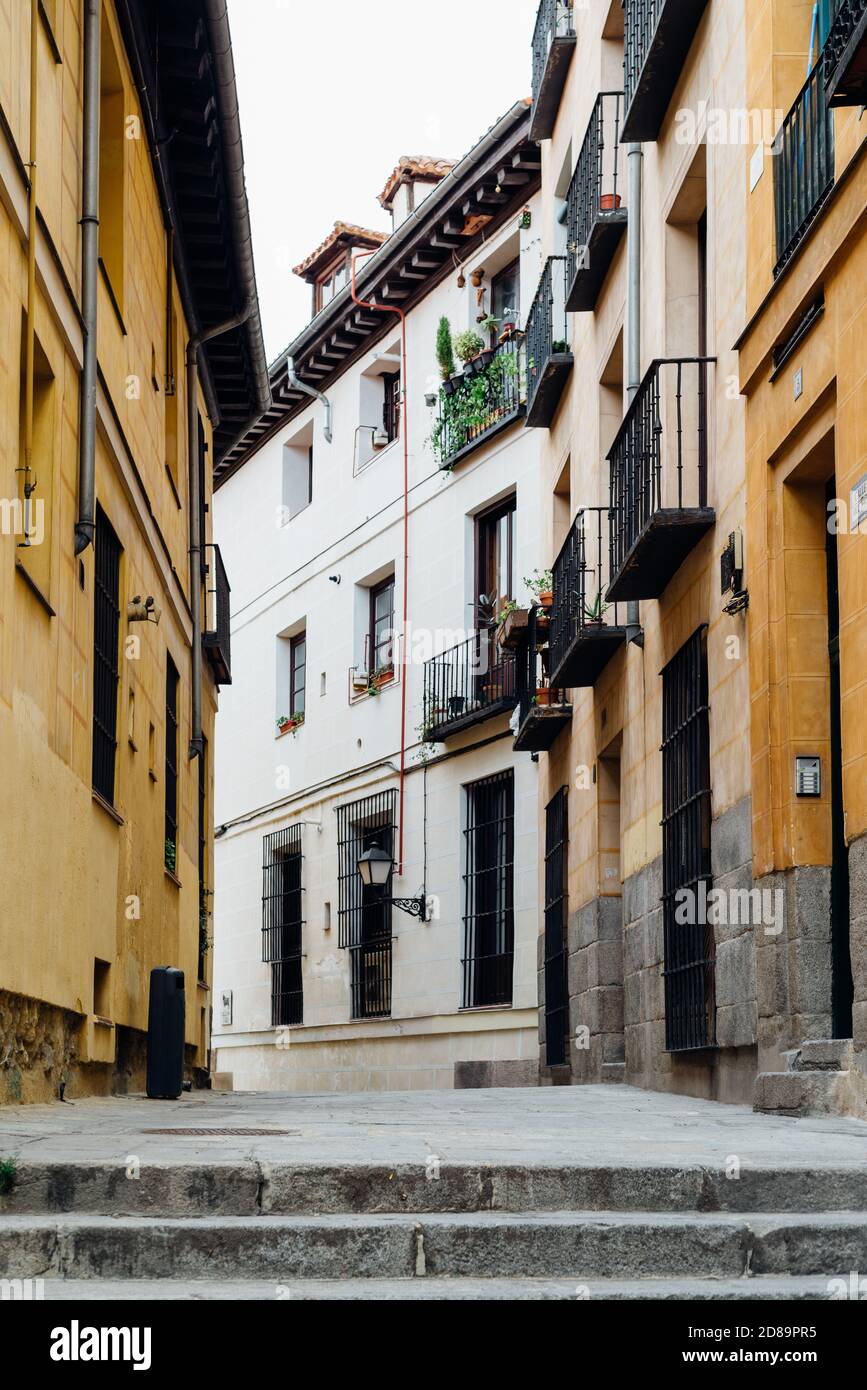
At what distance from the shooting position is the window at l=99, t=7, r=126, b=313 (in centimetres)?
1184

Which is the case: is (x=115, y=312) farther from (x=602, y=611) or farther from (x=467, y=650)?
(x=467, y=650)

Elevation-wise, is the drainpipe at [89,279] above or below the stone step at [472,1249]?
above

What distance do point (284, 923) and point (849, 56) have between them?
62.1 ft

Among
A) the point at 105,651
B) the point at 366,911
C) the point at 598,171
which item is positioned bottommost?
the point at 366,911

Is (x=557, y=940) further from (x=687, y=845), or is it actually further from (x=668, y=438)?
(x=668, y=438)

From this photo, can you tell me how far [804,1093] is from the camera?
25.6 ft

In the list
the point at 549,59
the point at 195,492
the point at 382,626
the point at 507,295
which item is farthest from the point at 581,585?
the point at 382,626

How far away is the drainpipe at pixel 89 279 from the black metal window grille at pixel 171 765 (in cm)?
534

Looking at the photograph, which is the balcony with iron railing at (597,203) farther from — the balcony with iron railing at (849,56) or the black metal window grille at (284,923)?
the black metal window grille at (284,923)

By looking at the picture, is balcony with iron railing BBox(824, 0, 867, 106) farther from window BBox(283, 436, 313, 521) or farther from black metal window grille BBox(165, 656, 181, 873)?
window BBox(283, 436, 313, 521)

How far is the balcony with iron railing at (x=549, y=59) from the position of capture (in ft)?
54.6

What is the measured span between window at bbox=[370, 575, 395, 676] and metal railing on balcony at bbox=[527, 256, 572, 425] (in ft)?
17.3

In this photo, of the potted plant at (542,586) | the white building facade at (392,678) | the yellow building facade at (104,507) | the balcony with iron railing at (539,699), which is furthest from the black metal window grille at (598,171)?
the white building facade at (392,678)

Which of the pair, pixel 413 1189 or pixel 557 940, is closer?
pixel 413 1189
